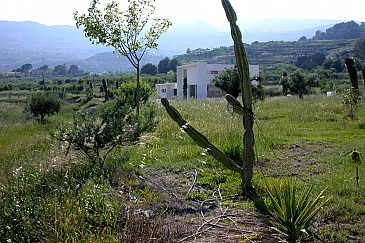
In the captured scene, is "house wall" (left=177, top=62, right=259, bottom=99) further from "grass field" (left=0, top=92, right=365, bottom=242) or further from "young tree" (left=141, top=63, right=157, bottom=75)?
"young tree" (left=141, top=63, right=157, bottom=75)

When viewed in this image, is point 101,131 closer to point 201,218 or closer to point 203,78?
point 201,218

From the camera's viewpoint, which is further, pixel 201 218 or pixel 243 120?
pixel 243 120

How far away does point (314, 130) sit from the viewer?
12883 millimetres

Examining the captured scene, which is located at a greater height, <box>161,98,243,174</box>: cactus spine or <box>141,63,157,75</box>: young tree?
<box>141,63,157,75</box>: young tree

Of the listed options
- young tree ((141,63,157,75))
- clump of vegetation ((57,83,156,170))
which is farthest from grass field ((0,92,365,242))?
young tree ((141,63,157,75))

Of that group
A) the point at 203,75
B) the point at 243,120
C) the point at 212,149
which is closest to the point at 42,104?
the point at 212,149

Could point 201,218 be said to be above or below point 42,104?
below

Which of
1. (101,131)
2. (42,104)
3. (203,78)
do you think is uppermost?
(203,78)

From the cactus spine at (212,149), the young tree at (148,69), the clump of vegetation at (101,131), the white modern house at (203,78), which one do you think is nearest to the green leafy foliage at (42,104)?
the clump of vegetation at (101,131)

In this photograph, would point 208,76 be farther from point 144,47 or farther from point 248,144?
point 248,144

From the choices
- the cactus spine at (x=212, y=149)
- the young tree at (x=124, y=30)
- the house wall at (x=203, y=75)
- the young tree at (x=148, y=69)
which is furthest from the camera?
the young tree at (x=148, y=69)

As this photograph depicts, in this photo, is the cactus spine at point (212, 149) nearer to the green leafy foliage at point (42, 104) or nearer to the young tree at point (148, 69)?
the green leafy foliage at point (42, 104)

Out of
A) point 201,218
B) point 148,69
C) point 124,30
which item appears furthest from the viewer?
point 148,69

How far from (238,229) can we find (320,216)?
1098 millimetres
